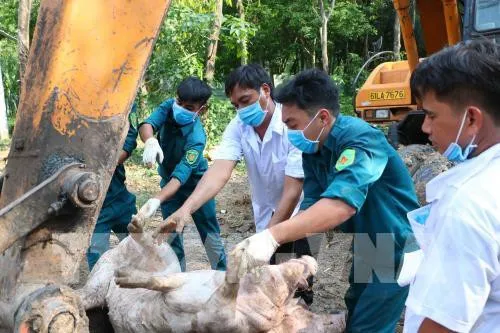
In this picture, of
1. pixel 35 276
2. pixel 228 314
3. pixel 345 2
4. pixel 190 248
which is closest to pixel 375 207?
pixel 228 314

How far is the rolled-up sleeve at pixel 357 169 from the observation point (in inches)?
93.7

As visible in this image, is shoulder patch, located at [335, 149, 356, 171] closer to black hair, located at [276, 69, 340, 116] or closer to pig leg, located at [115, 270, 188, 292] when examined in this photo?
black hair, located at [276, 69, 340, 116]

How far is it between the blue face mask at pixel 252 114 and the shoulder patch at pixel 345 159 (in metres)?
1.34

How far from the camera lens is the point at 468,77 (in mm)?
1372

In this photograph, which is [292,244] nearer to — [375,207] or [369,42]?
[375,207]

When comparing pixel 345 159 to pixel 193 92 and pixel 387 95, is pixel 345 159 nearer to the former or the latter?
pixel 193 92

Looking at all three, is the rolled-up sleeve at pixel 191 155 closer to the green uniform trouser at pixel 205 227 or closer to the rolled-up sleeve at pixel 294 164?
the green uniform trouser at pixel 205 227

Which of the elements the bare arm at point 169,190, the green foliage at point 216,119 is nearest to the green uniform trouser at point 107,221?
the bare arm at point 169,190

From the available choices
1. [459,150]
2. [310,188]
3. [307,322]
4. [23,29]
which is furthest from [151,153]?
[23,29]

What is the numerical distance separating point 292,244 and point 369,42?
21660 millimetres

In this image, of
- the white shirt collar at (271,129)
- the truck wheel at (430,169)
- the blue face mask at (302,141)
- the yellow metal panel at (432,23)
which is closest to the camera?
the blue face mask at (302,141)

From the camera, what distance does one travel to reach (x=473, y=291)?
1280 mm

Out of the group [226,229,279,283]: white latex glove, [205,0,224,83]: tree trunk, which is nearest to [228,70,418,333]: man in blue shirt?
[226,229,279,283]: white latex glove

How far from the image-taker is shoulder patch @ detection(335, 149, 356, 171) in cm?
248
